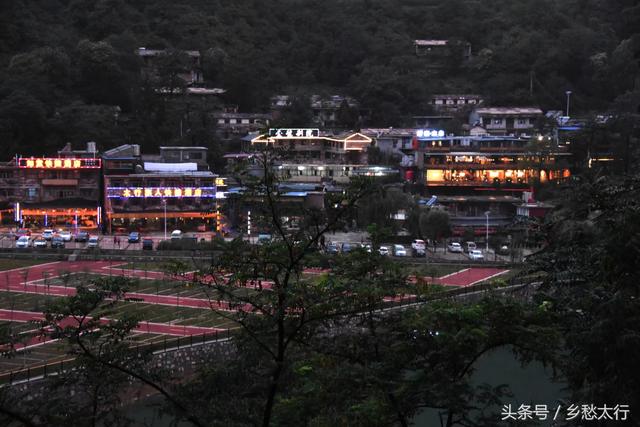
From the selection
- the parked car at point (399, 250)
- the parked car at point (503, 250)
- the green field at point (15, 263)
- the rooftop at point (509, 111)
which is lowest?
the parked car at point (503, 250)

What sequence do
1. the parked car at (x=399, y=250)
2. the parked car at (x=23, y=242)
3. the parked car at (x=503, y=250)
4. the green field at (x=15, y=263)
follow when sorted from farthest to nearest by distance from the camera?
the parked car at (x=503, y=250) → the parked car at (x=23, y=242) → the parked car at (x=399, y=250) → the green field at (x=15, y=263)

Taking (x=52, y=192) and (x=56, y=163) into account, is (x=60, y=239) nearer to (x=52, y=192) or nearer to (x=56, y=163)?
(x=52, y=192)

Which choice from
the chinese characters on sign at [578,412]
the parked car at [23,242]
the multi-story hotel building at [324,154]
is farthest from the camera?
the multi-story hotel building at [324,154]

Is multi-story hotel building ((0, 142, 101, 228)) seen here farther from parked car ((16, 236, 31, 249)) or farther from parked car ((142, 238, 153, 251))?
parked car ((142, 238, 153, 251))

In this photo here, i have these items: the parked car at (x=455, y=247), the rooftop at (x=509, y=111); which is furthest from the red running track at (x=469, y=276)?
the rooftop at (x=509, y=111)

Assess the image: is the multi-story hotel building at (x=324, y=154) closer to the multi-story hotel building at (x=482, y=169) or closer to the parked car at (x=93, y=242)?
the multi-story hotel building at (x=482, y=169)

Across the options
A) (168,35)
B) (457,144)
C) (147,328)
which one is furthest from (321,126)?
(147,328)

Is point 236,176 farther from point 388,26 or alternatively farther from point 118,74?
point 388,26

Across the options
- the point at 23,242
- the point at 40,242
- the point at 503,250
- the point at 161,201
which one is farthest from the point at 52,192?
the point at 503,250
